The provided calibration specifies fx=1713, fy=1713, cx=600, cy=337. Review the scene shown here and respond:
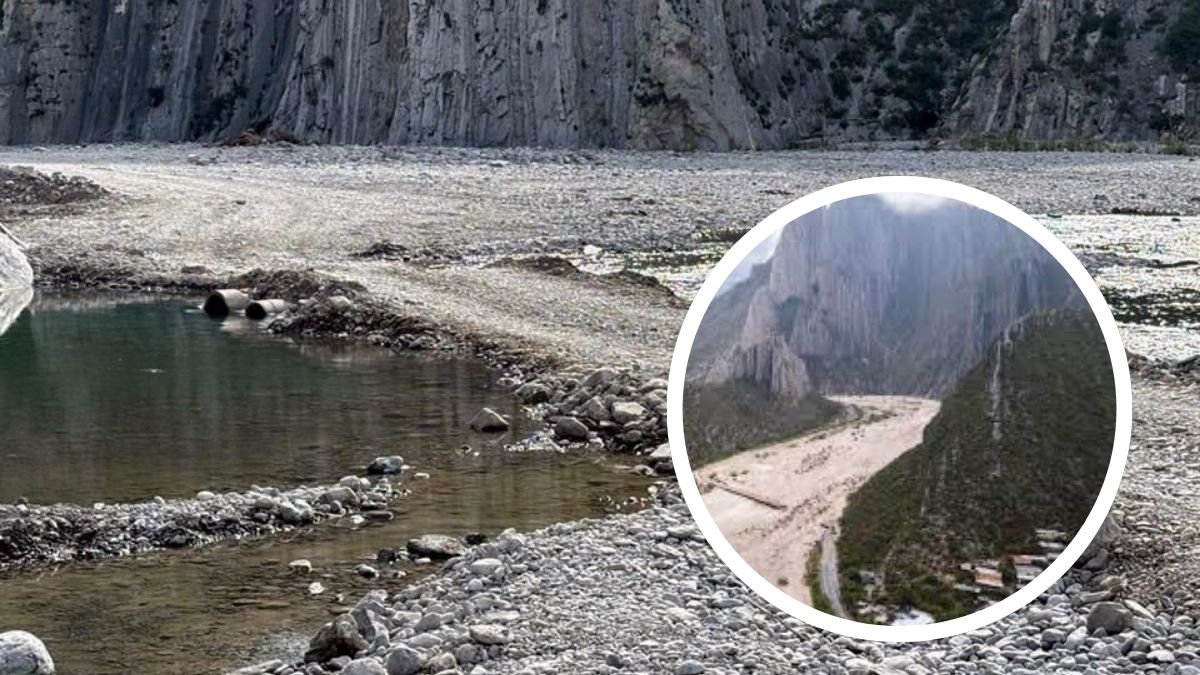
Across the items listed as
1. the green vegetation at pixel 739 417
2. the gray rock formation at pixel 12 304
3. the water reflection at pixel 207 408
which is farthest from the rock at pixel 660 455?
the gray rock formation at pixel 12 304

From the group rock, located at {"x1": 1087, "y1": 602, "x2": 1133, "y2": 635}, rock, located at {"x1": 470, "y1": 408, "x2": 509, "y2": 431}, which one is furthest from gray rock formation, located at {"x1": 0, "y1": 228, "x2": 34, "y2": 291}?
rock, located at {"x1": 1087, "y1": 602, "x2": 1133, "y2": 635}

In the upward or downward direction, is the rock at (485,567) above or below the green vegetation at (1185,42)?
below

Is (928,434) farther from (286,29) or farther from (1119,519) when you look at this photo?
(286,29)

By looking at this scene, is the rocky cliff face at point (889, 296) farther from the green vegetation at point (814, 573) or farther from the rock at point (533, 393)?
the rock at point (533, 393)

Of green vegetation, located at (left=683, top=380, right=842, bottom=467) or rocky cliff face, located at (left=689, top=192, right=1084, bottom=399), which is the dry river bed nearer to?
green vegetation, located at (left=683, top=380, right=842, bottom=467)

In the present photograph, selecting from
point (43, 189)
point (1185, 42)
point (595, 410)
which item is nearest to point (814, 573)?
point (595, 410)

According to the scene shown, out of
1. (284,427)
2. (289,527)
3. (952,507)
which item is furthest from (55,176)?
(952,507)

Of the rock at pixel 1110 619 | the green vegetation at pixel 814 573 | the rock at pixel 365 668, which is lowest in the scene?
the rock at pixel 365 668
